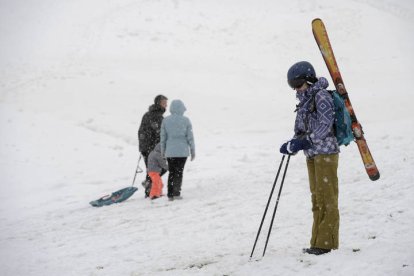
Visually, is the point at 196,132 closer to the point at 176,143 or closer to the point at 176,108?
the point at 176,108

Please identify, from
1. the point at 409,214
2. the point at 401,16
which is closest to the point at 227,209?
the point at 409,214

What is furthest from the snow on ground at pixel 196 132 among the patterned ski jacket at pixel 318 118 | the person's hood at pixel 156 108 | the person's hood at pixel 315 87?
the person's hood at pixel 156 108

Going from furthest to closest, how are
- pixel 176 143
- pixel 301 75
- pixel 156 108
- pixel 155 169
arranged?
pixel 156 108 < pixel 155 169 < pixel 176 143 < pixel 301 75

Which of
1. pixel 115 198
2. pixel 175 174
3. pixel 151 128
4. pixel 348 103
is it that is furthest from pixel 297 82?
pixel 115 198

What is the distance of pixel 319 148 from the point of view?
14.5 feet

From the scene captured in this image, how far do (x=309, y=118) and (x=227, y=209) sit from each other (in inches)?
148

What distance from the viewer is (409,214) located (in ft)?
18.8

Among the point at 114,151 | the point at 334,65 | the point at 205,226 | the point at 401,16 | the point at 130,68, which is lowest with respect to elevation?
the point at 205,226

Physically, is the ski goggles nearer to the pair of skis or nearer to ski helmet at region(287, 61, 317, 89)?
ski helmet at region(287, 61, 317, 89)

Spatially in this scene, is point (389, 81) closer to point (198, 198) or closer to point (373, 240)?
point (198, 198)

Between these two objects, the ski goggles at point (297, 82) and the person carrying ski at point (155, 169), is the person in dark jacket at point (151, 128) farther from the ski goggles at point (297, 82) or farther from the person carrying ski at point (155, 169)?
the ski goggles at point (297, 82)

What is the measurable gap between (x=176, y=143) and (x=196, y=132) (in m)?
11.7

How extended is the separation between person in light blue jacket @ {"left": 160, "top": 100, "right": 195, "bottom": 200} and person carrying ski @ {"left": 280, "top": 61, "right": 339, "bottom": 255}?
14.8 feet

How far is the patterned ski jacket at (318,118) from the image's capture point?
429 centimetres
